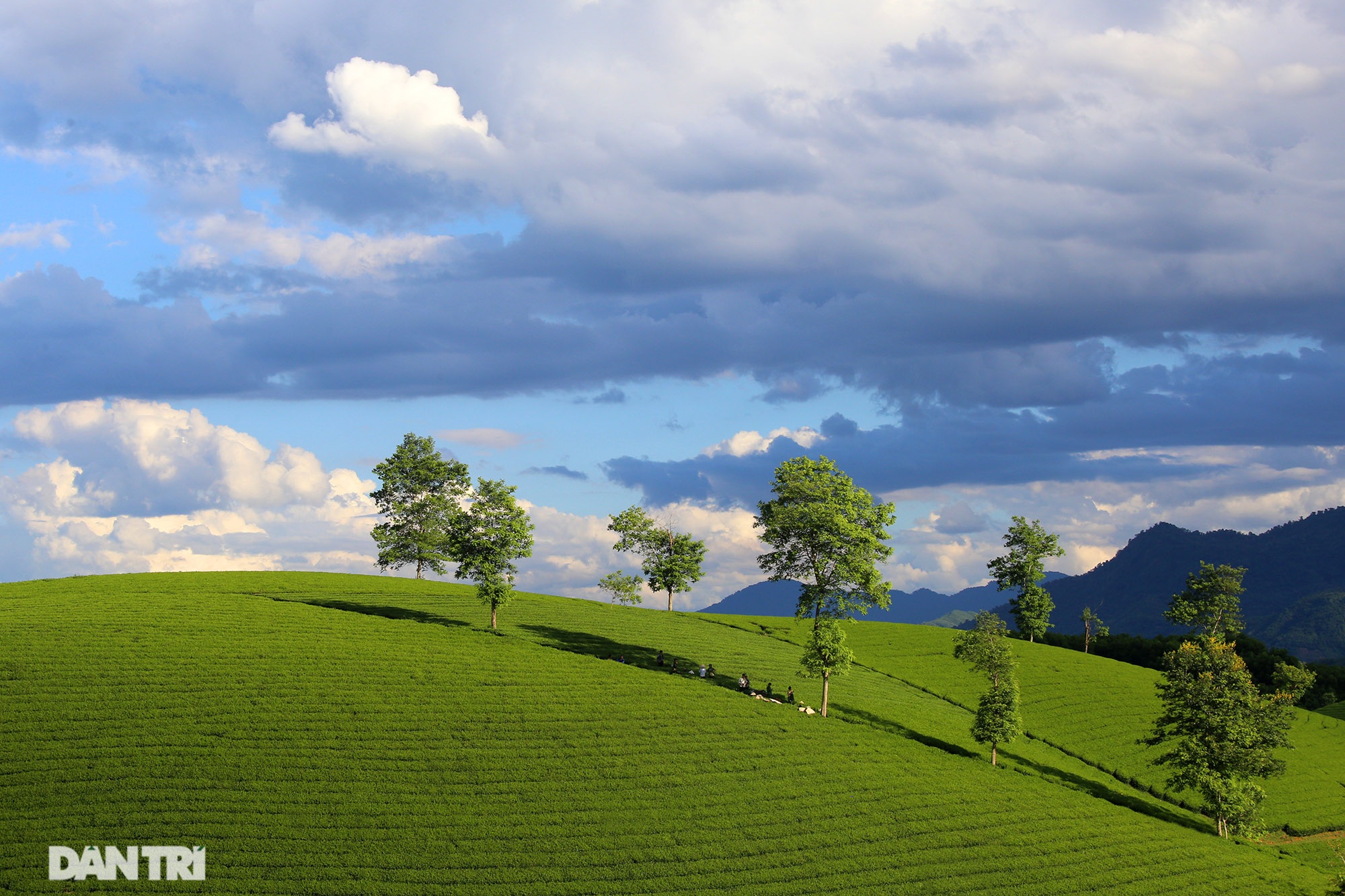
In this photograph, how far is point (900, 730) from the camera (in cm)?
6775

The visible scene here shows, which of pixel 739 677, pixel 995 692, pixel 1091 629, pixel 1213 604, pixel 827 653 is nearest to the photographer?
pixel 995 692

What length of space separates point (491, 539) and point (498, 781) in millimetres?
34915

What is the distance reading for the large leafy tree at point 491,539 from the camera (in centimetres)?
8206

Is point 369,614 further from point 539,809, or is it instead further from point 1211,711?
point 1211,711

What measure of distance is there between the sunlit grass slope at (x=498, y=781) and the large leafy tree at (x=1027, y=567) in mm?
61864

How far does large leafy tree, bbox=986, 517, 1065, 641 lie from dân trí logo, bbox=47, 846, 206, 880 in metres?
116

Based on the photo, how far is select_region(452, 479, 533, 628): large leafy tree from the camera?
82.1m

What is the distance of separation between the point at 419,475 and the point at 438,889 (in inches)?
3767

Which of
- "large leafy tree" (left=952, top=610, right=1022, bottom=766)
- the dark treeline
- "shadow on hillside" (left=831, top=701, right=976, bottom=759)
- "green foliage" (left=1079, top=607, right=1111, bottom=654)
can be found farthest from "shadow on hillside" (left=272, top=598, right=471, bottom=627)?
the dark treeline

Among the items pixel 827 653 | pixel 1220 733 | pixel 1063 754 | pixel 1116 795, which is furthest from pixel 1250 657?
pixel 827 653

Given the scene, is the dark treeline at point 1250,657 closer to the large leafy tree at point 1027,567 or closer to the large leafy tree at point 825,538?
the large leafy tree at point 1027,567

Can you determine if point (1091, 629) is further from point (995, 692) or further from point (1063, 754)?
point (995, 692)

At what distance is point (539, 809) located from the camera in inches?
1844

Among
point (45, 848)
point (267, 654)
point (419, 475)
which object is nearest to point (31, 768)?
point (45, 848)
